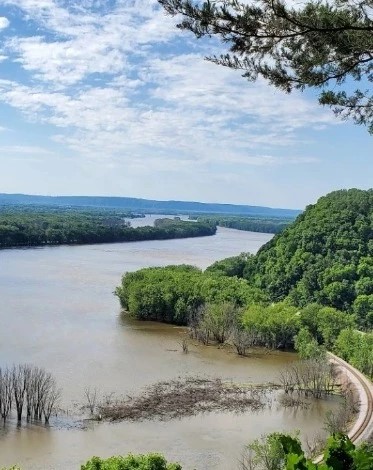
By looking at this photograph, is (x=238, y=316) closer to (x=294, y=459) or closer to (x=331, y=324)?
(x=331, y=324)

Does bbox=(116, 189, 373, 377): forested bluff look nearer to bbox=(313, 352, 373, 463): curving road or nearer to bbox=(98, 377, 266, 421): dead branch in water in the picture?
bbox=(313, 352, 373, 463): curving road

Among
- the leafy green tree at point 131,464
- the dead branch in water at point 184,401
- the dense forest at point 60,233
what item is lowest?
the dead branch in water at point 184,401

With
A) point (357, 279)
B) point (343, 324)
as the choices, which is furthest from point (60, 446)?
point (357, 279)

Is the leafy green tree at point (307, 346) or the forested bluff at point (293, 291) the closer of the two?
the leafy green tree at point (307, 346)

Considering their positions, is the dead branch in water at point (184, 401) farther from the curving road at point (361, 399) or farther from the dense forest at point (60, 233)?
the dense forest at point (60, 233)

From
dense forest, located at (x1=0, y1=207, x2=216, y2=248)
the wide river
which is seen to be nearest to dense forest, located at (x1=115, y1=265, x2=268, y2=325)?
the wide river

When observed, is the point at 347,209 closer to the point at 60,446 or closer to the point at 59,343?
the point at 59,343

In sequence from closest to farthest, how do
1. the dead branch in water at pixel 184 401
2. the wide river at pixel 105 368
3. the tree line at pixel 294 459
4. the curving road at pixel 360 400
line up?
the tree line at pixel 294 459, the wide river at pixel 105 368, the curving road at pixel 360 400, the dead branch in water at pixel 184 401

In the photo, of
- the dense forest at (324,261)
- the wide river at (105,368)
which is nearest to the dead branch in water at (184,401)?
the wide river at (105,368)
